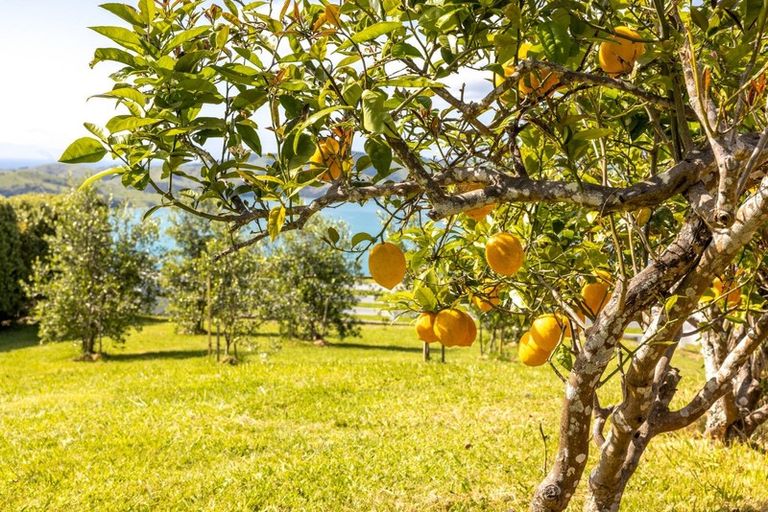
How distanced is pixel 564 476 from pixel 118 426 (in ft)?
18.4

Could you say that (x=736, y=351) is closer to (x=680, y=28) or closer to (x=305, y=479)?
(x=680, y=28)

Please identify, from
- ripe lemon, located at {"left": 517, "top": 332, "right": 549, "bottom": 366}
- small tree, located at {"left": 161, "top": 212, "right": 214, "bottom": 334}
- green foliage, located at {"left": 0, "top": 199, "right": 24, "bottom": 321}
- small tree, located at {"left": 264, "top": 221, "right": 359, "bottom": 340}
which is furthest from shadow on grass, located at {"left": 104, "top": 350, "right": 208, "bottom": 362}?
ripe lemon, located at {"left": 517, "top": 332, "right": 549, "bottom": 366}

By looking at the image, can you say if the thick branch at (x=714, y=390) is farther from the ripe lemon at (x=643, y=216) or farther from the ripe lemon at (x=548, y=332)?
the ripe lemon at (x=643, y=216)

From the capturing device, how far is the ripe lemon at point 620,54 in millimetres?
1721

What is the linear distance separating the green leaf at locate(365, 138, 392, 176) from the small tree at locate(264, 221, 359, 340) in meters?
19.5

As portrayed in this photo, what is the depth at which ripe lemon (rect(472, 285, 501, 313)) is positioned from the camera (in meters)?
2.58

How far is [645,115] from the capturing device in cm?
233

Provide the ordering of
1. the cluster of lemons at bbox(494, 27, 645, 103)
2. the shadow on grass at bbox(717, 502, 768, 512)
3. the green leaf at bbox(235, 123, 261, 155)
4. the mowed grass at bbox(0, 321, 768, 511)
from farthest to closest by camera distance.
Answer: the mowed grass at bbox(0, 321, 768, 511) < the shadow on grass at bbox(717, 502, 768, 512) < the cluster of lemons at bbox(494, 27, 645, 103) < the green leaf at bbox(235, 123, 261, 155)

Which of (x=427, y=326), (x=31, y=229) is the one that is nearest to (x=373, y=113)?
(x=427, y=326)

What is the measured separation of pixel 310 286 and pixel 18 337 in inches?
405

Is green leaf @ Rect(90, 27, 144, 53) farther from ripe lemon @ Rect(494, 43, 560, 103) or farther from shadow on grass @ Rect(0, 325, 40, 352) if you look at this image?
shadow on grass @ Rect(0, 325, 40, 352)

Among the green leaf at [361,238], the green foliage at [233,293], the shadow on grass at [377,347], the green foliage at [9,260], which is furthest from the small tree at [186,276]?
the green leaf at [361,238]

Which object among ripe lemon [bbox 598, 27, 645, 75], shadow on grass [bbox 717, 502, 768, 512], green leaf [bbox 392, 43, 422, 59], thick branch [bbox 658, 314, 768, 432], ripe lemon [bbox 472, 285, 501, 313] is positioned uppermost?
ripe lemon [bbox 598, 27, 645, 75]

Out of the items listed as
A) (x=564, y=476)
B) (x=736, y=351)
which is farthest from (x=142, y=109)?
(x=736, y=351)
